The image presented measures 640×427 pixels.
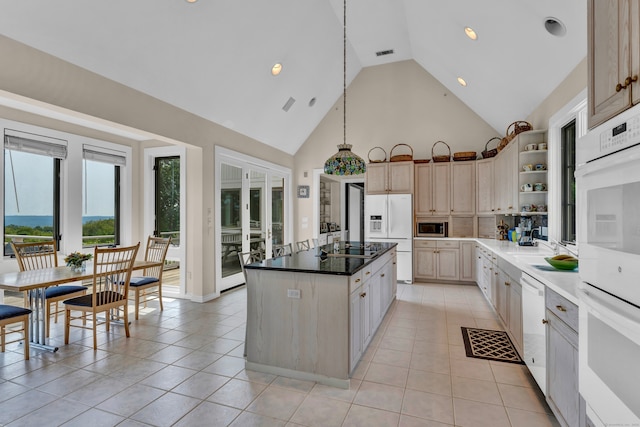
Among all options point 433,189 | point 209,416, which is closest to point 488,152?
point 433,189

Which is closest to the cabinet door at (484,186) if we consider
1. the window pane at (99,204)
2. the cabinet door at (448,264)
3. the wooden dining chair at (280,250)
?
the cabinet door at (448,264)

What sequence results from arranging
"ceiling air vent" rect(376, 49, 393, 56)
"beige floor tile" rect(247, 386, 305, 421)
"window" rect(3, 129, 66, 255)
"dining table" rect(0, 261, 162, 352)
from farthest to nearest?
1. "ceiling air vent" rect(376, 49, 393, 56)
2. "window" rect(3, 129, 66, 255)
3. "dining table" rect(0, 261, 162, 352)
4. "beige floor tile" rect(247, 386, 305, 421)

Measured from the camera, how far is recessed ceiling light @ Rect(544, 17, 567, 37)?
2768mm

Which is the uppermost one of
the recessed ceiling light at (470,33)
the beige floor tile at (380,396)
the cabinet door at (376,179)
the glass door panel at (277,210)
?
the recessed ceiling light at (470,33)

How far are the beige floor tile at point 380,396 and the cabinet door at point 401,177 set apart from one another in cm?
425

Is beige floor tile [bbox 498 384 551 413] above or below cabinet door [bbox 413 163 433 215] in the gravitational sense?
below

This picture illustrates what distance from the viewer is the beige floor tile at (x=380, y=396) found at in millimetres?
2242

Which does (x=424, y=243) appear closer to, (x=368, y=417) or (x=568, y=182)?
(x=568, y=182)

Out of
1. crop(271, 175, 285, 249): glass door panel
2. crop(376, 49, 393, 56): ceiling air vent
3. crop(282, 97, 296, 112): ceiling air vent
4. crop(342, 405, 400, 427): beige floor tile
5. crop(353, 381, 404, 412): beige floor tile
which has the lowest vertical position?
crop(353, 381, 404, 412): beige floor tile

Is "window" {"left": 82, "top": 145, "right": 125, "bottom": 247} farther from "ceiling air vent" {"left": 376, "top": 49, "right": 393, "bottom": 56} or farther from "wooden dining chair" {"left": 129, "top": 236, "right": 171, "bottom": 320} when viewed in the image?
"ceiling air vent" {"left": 376, "top": 49, "right": 393, "bottom": 56}

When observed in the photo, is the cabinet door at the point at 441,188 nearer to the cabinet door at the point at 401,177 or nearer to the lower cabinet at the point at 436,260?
the cabinet door at the point at 401,177

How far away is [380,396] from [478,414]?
2.10 ft

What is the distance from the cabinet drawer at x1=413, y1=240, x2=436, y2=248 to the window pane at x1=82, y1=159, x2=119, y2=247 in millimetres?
5283

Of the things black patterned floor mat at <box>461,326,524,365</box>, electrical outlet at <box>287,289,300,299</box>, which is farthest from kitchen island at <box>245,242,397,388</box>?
black patterned floor mat at <box>461,326,524,365</box>
